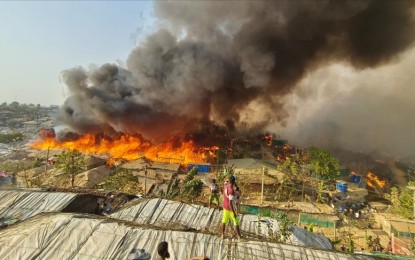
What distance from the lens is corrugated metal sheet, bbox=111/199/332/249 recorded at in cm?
734

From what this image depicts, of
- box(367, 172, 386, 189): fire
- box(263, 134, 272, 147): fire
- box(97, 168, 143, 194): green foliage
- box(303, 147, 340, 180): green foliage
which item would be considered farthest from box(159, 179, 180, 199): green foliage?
box(263, 134, 272, 147): fire

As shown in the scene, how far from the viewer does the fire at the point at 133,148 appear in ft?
99.8

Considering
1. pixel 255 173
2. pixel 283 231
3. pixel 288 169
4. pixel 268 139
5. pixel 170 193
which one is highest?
pixel 268 139

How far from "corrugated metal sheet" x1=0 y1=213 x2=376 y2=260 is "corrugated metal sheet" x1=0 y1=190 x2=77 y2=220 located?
232 cm

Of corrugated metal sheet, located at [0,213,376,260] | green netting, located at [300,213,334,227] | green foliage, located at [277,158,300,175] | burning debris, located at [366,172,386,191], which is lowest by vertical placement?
green netting, located at [300,213,334,227]

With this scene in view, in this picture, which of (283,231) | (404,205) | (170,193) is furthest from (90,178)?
(404,205)

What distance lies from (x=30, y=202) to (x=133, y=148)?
24.2 m

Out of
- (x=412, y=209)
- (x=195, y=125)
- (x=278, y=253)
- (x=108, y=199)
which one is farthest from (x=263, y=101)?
(x=278, y=253)

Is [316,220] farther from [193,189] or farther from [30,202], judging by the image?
[30,202]

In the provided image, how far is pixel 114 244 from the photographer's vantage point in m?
5.18

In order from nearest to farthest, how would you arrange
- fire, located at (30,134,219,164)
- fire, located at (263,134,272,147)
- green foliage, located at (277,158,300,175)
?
green foliage, located at (277,158,300,175), fire, located at (30,134,219,164), fire, located at (263,134,272,147)

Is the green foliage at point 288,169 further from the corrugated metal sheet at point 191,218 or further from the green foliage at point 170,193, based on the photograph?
the corrugated metal sheet at point 191,218

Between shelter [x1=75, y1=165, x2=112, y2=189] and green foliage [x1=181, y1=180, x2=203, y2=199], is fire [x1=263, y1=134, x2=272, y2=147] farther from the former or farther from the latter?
green foliage [x1=181, y1=180, x2=203, y2=199]

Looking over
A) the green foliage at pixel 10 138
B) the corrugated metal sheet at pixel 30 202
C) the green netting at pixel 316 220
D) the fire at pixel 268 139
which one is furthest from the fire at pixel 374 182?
the green foliage at pixel 10 138
